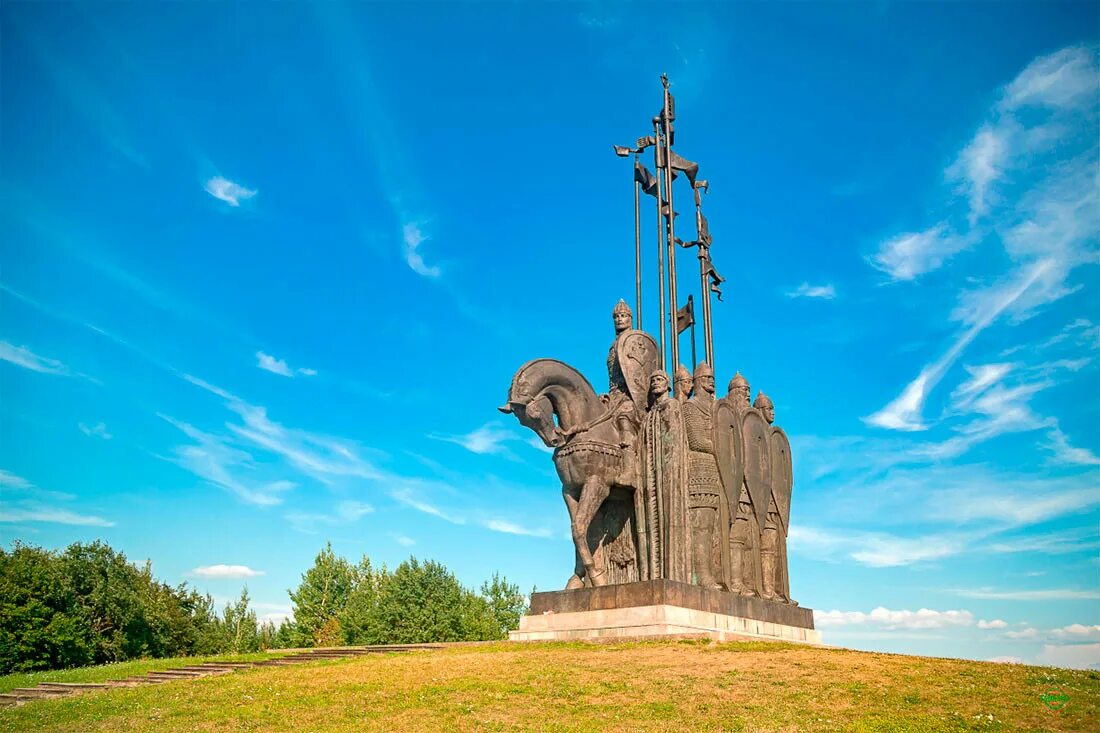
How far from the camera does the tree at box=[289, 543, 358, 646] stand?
4253cm

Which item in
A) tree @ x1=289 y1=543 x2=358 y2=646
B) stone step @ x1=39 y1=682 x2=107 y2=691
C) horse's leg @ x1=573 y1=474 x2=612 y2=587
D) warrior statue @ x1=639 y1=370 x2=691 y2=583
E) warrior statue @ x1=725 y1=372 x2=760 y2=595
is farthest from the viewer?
tree @ x1=289 y1=543 x2=358 y2=646

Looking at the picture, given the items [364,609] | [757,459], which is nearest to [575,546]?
[757,459]

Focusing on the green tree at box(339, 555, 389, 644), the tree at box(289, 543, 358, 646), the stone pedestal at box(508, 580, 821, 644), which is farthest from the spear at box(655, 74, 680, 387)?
the tree at box(289, 543, 358, 646)

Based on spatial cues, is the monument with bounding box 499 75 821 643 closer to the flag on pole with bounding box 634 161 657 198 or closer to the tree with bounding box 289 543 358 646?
the flag on pole with bounding box 634 161 657 198

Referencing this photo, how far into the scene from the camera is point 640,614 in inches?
552

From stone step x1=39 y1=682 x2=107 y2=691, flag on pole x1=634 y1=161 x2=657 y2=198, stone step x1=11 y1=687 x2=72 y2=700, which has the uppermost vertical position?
flag on pole x1=634 y1=161 x2=657 y2=198

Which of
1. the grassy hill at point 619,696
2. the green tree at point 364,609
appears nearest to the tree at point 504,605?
the green tree at point 364,609

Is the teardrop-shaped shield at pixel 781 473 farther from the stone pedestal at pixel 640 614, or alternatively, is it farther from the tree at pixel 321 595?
the tree at pixel 321 595

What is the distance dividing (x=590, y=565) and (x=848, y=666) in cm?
527

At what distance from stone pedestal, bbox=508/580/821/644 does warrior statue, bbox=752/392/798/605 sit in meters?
1.65

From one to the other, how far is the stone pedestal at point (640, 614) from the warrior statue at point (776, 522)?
165 cm

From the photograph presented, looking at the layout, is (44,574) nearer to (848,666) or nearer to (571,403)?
(571,403)

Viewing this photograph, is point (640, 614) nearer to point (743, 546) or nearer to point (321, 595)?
point (743, 546)

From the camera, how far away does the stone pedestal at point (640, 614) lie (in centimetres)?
1398
